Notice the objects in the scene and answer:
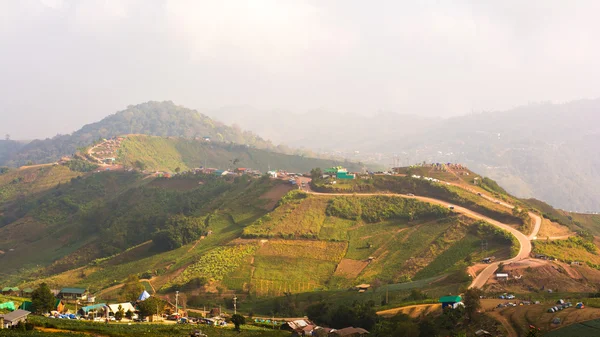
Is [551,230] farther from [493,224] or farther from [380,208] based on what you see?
[380,208]

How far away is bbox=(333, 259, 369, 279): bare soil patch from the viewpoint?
61353 mm

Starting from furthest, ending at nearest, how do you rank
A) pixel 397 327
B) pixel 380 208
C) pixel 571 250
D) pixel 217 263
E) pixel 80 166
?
1. pixel 80 166
2. pixel 380 208
3. pixel 217 263
4. pixel 571 250
5. pixel 397 327

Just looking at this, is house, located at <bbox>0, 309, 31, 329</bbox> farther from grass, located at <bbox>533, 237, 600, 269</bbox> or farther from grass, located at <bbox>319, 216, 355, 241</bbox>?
grass, located at <bbox>533, 237, 600, 269</bbox>

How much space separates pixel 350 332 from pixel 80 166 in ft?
385

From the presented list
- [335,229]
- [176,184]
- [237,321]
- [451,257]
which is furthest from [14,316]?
[176,184]

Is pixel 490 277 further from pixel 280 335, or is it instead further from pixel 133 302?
pixel 133 302

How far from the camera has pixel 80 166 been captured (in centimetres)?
14138

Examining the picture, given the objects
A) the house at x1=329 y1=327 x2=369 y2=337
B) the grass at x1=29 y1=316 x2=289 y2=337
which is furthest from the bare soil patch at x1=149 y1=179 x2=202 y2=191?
the house at x1=329 y1=327 x2=369 y2=337

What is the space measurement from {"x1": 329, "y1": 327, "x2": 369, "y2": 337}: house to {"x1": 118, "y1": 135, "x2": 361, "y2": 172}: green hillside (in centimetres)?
11858

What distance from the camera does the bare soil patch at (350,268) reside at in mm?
61353

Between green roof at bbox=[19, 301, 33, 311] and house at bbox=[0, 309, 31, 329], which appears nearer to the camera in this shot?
house at bbox=[0, 309, 31, 329]

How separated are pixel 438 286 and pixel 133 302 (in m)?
27.2

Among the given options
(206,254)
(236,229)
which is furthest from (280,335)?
(236,229)

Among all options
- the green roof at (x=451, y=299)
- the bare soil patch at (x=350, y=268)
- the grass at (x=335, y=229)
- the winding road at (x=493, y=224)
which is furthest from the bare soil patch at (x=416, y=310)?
the grass at (x=335, y=229)
